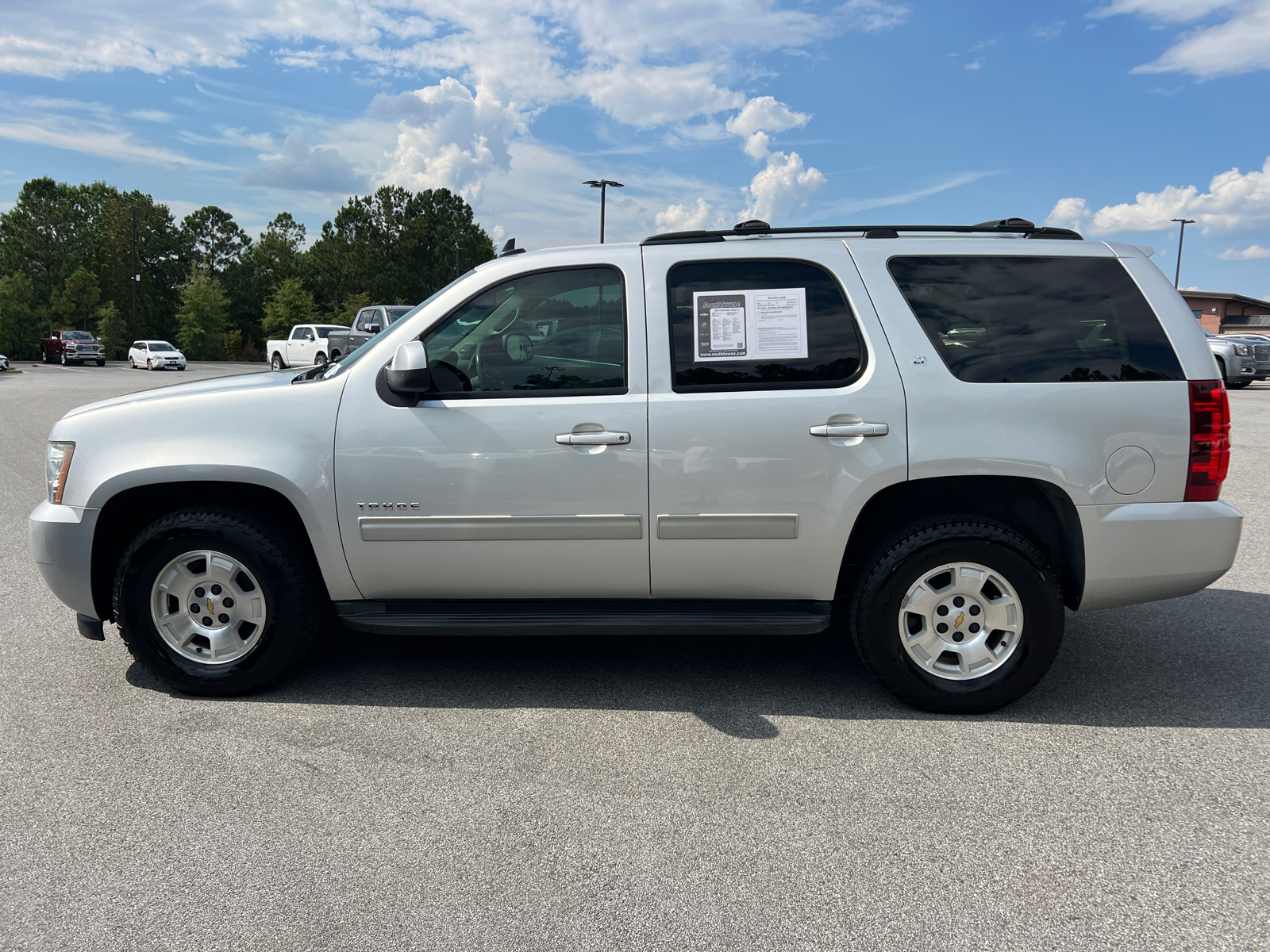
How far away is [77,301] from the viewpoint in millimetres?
62844

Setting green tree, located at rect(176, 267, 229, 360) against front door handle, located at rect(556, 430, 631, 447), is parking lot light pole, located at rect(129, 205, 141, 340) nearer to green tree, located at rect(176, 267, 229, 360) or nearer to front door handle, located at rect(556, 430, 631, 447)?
green tree, located at rect(176, 267, 229, 360)

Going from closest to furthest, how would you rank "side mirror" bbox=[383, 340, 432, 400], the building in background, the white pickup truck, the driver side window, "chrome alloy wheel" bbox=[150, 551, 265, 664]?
1. "side mirror" bbox=[383, 340, 432, 400]
2. the driver side window
3. "chrome alloy wheel" bbox=[150, 551, 265, 664]
4. the white pickup truck
5. the building in background

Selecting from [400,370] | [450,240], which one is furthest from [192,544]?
[450,240]

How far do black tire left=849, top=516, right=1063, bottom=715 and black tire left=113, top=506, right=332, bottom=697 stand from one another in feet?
7.85

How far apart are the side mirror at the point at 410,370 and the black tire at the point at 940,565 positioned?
6.56 feet

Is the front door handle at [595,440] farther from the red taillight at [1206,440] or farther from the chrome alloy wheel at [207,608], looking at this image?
the red taillight at [1206,440]

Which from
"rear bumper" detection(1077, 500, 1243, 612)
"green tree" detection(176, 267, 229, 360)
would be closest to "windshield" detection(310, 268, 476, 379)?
"rear bumper" detection(1077, 500, 1243, 612)

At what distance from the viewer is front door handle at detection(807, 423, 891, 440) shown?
11.9 feet

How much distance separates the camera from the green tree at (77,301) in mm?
62250

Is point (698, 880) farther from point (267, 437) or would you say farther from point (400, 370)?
point (267, 437)

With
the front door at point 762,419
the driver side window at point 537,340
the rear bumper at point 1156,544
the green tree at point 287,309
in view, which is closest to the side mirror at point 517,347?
the driver side window at point 537,340

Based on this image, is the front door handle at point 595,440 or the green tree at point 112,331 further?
the green tree at point 112,331

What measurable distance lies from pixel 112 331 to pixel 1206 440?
229ft

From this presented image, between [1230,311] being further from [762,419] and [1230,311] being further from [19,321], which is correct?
[19,321]
